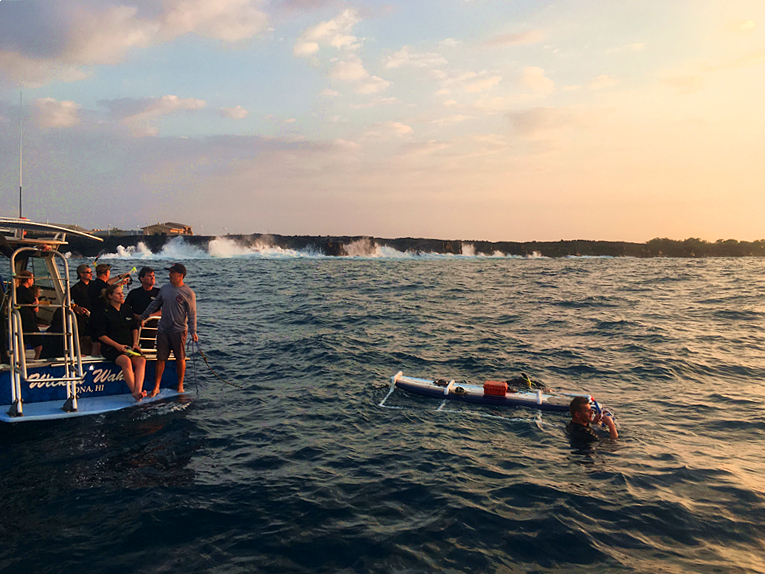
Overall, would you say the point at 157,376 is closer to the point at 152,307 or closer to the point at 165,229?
the point at 152,307

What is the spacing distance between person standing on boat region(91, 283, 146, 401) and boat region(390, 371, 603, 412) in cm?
565

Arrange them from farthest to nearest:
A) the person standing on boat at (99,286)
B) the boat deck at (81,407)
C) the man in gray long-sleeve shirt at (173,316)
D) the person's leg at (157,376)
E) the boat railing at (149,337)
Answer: the boat railing at (149,337) → the person's leg at (157,376) → the man in gray long-sleeve shirt at (173,316) → the person standing on boat at (99,286) → the boat deck at (81,407)

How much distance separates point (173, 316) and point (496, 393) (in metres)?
7.27

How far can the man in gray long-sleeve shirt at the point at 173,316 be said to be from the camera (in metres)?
9.64

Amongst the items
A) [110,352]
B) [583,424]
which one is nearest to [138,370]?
[110,352]

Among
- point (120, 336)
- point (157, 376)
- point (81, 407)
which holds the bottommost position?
point (81, 407)

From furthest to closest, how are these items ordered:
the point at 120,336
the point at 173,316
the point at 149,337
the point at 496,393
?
1. the point at 149,337
2. the point at 496,393
3. the point at 173,316
4. the point at 120,336

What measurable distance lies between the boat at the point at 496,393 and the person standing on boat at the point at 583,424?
122cm

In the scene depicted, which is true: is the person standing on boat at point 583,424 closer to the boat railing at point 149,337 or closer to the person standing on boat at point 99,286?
the boat railing at point 149,337

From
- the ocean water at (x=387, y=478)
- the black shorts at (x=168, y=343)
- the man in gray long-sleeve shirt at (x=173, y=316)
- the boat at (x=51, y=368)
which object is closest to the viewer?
the ocean water at (x=387, y=478)

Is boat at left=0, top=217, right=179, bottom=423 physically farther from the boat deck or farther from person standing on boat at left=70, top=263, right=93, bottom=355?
person standing on boat at left=70, top=263, right=93, bottom=355

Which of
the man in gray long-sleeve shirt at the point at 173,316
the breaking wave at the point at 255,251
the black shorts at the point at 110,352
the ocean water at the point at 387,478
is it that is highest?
the breaking wave at the point at 255,251

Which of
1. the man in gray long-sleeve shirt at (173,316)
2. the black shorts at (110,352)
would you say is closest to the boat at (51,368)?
the black shorts at (110,352)

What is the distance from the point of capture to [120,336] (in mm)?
9453
